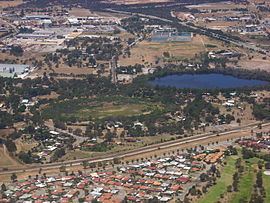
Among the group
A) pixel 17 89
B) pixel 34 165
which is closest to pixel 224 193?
pixel 34 165

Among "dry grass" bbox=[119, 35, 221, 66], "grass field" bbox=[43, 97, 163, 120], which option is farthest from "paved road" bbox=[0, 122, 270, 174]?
"dry grass" bbox=[119, 35, 221, 66]

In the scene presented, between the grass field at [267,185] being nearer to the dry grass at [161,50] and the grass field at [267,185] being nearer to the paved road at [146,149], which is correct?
the paved road at [146,149]

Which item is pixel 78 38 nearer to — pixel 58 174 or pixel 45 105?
pixel 45 105

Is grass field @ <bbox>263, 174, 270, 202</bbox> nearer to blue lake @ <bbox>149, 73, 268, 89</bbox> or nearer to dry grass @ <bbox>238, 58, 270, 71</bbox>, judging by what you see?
blue lake @ <bbox>149, 73, 268, 89</bbox>

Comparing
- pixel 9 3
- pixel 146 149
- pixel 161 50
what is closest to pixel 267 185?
pixel 146 149

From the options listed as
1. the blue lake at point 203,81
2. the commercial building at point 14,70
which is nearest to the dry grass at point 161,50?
the blue lake at point 203,81

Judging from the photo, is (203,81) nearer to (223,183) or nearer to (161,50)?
(161,50)
